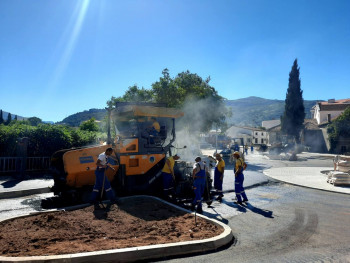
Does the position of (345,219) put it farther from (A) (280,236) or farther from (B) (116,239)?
(B) (116,239)

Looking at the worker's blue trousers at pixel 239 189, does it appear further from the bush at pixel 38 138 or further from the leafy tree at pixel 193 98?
the leafy tree at pixel 193 98

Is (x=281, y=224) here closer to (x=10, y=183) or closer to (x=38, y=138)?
(x=10, y=183)

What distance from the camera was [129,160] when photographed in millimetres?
7637

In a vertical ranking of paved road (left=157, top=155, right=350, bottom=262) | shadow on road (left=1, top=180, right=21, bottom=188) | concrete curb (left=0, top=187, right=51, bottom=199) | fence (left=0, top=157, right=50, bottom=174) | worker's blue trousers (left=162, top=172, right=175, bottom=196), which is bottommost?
paved road (left=157, top=155, right=350, bottom=262)

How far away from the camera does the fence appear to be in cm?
1305

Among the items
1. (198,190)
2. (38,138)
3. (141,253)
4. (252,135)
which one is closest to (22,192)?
(198,190)

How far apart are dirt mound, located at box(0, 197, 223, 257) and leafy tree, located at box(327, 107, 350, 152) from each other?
118 feet

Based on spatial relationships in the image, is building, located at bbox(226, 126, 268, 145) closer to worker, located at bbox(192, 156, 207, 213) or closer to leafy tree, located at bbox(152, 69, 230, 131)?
leafy tree, located at bbox(152, 69, 230, 131)

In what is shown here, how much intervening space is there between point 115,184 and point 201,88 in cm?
2025

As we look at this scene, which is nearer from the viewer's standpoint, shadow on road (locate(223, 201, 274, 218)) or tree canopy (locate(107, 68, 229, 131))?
shadow on road (locate(223, 201, 274, 218))

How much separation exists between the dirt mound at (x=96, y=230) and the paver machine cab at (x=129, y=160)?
1146mm

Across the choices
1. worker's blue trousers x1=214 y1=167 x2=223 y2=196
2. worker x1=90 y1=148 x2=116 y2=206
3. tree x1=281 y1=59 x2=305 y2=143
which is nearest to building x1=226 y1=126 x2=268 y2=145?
tree x1=281 y1=59 x2=305 y2=143

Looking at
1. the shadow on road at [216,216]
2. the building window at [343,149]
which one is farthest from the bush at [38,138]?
the building window at [343,149]

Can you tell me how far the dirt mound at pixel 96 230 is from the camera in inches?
169
